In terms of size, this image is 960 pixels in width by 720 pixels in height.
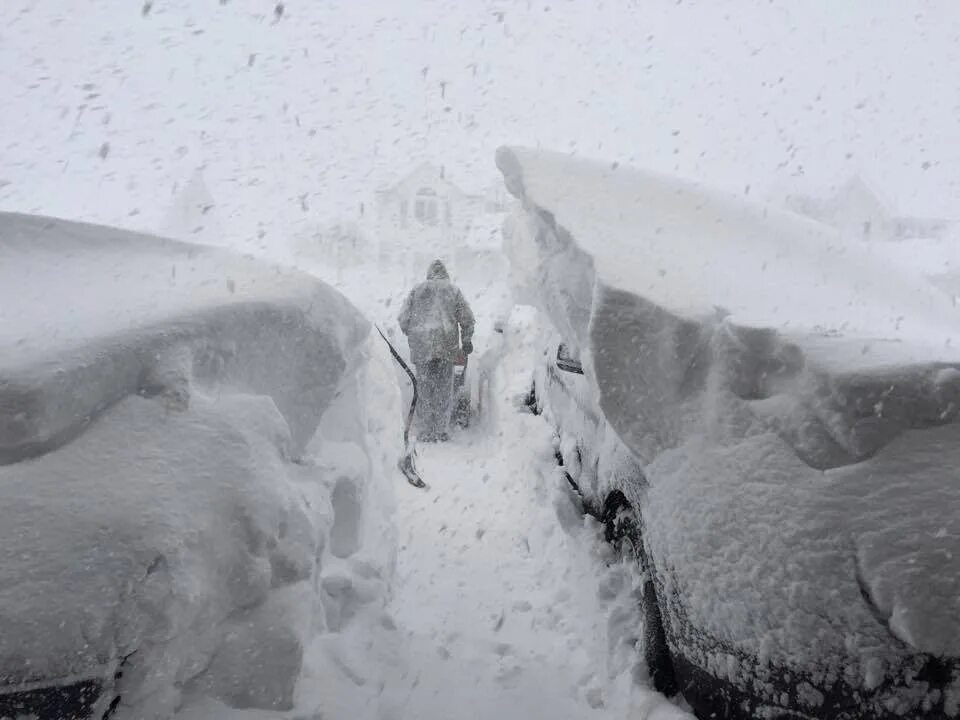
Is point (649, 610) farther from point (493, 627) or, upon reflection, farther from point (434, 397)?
point (434, 397)

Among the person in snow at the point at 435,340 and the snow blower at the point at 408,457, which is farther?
the person in snow at the point at 435,340

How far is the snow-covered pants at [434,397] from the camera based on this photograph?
262 inches

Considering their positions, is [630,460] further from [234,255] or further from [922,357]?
[234,255]

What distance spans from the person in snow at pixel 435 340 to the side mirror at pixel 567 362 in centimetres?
252

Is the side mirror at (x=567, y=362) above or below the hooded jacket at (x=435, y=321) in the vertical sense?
above

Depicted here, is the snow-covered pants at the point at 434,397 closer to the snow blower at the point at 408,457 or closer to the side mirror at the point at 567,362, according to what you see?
the snow blower at the point at 408,457

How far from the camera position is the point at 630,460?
275cm

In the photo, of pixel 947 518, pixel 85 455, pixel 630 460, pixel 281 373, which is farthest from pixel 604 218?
pixel 85 455

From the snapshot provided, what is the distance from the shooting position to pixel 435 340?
21.5 feet

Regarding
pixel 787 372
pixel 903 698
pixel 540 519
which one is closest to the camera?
pixel 903 698

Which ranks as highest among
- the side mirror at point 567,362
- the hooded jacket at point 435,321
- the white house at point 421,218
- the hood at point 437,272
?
the side mirror at point 567,362

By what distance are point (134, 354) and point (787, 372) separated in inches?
81.3

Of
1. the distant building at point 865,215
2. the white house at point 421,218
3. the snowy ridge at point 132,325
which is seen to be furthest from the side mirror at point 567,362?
the distant building at point 865,215

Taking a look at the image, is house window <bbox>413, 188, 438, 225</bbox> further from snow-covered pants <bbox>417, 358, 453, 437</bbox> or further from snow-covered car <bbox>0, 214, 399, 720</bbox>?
snow-covered car <bbox>0, 214, 399, 720</bbox>
